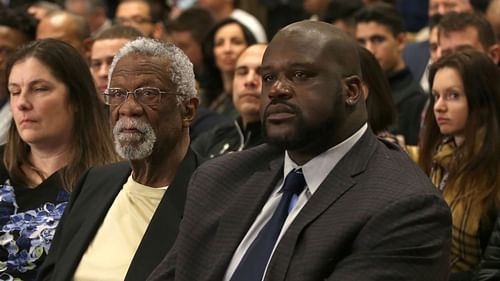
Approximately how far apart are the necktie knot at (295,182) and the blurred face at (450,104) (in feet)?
5.58

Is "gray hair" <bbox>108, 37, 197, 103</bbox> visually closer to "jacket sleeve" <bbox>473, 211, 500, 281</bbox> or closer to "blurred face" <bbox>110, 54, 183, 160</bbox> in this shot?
"blurred face" <bbox>110, 54, 183, 160</bbox>

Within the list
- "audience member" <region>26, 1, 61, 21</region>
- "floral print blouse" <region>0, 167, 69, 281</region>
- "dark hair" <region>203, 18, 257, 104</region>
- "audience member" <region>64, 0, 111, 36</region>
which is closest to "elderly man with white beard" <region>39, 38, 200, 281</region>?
"floral print blouse" <region>0, 167, 69, 281</region>

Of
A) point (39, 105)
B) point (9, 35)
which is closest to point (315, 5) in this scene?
point (9, 35)

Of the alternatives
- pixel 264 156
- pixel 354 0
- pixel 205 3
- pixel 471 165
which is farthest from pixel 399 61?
pixel 264 156

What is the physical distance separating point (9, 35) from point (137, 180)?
8.07 feet

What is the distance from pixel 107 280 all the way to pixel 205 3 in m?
5.55

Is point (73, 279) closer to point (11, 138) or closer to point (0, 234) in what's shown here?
point (0, 234)

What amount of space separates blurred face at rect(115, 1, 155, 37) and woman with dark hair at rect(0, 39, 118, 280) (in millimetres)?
3596

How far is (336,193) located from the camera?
2738 millimetres

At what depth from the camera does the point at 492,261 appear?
380 cm

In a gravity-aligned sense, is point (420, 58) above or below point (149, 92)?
below

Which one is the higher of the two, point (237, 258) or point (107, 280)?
point (237, 258)

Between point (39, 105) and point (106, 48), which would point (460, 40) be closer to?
point (106, 48)

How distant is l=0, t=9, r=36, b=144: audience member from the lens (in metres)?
5.61
